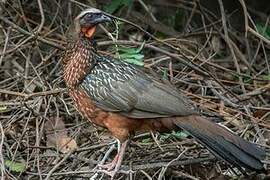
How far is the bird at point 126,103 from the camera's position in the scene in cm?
460

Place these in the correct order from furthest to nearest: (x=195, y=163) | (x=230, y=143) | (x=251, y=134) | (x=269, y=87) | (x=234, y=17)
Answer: (x=234, y=17) → (x=269, y=87) → (x=251, y=134) → (x=195, y=163) → (x=230, y=143)

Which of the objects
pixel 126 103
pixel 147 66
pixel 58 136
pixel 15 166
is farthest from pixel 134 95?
pixel 147 66

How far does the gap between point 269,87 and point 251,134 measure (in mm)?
789

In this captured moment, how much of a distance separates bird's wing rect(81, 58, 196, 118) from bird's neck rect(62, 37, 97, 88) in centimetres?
6

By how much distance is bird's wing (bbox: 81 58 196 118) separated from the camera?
15.6 feet

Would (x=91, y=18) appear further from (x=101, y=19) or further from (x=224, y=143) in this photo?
(x=224, y=143)

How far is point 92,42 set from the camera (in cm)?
507

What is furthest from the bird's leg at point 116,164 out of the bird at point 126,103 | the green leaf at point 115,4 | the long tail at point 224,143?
the green leaf at point 115,4

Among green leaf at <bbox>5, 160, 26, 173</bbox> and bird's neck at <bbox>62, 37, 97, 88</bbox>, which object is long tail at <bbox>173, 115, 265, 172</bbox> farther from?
green leaf at <bbox>5, 160, 26, 173</bbox>

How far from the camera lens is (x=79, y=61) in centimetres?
496

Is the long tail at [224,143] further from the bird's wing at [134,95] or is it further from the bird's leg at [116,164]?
the bird's leg at [116,164]

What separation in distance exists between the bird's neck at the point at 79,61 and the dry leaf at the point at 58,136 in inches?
26.2

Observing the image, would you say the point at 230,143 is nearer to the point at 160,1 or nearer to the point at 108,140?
the point at 108,140

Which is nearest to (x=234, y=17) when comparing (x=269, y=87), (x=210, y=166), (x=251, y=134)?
(x=269, y=87)
